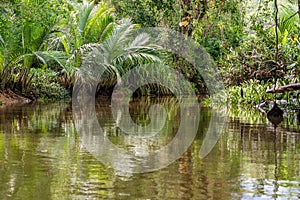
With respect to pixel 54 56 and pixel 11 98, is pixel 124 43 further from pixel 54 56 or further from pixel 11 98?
pixel 11 98

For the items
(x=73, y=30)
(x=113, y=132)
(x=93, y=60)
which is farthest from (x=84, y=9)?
(x=113, y=132)

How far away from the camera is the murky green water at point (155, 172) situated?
4.30 m

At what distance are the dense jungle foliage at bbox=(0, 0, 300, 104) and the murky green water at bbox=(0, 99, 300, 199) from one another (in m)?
7.68

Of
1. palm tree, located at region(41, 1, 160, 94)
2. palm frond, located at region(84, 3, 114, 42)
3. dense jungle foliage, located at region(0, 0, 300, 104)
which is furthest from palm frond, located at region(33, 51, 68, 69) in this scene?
palm frond, located at region(84, 3, 114, 42)

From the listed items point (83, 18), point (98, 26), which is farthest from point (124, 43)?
point (83, 18)

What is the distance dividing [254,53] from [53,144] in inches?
463

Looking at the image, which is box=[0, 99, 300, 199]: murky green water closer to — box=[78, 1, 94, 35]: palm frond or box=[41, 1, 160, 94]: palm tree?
box=[41, 1, 160, 94]: palm tree

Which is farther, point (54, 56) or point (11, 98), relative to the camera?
point (54, 56)

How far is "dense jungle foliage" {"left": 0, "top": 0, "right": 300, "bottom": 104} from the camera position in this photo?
16.4 m

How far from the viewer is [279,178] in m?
4.93

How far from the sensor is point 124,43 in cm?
2558

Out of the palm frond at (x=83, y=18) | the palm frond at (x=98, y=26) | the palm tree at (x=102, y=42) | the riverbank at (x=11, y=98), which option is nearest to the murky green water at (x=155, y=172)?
the riverbank at (x=11, y=98)

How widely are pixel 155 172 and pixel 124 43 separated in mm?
20654

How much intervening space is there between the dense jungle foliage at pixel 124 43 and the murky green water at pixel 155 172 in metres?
7.68
